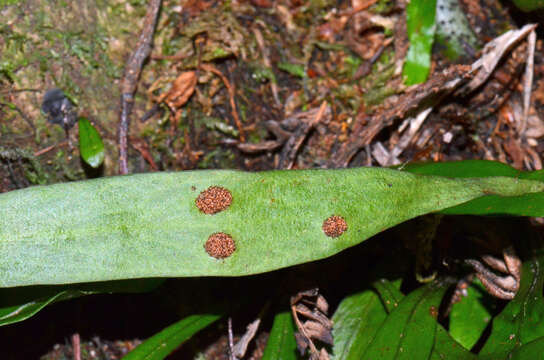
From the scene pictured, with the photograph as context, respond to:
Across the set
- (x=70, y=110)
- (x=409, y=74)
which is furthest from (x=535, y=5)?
(x=70, y=110)

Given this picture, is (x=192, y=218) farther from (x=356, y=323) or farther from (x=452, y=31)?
(x=452, y=31)

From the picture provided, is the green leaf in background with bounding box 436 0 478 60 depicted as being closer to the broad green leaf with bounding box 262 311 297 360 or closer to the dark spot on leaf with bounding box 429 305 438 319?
the dark spot on leaf with bounding box 429 305 438 319

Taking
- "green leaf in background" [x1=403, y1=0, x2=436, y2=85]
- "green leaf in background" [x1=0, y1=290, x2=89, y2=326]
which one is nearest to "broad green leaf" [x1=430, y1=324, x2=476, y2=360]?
"green leaf in background" [x1=403, y1=0, x2=436, y2=85]

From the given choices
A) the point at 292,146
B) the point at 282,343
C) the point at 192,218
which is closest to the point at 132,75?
the point at 292,146

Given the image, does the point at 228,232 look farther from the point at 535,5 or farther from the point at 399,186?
the point at 535,5

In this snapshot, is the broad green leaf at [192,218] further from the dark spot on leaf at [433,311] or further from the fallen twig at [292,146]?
the fallen twig at [292,146]

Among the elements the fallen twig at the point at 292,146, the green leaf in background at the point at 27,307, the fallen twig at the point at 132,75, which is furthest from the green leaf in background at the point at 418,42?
the green leaf in background at the point at 27,307
